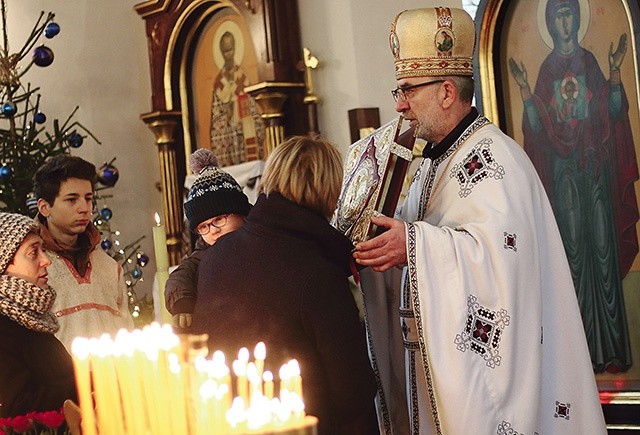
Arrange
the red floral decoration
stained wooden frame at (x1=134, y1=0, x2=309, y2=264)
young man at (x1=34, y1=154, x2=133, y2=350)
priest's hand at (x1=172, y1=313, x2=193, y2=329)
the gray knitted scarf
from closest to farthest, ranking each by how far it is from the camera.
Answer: the red floral decoration
the gray knitted scarf
priest's hand at (x1=172, y1=313, x2=193, y2=329)
young man at (x1=34, y1=154, x2=133, y2=350)
stained wooden frame at (x1=134, y1=0, x2=309, y2=264)

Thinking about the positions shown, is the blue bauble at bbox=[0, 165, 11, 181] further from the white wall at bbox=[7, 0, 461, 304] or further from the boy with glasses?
the boy with glasses

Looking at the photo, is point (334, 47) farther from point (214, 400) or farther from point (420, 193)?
point (214, 400)

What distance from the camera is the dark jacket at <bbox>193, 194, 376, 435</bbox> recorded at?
9.89 ft

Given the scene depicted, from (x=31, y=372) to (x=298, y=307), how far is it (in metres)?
0.78

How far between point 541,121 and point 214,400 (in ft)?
13.0

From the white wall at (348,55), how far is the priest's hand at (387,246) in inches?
118

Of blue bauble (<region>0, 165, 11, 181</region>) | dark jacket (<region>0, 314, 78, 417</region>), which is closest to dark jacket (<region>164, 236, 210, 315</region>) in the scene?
dark jacket (<region>0, 314, 78, 417</region>)

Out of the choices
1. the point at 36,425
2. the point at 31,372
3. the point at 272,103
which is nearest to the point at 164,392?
the point at 36,425

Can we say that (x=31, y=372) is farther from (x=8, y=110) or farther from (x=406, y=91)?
(x=8, y=110)

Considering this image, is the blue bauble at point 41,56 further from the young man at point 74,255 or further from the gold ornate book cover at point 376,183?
the gold ornate book cover at point 376,183

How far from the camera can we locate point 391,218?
334 centimetres

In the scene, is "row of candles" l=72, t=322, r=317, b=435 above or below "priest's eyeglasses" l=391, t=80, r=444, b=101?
below

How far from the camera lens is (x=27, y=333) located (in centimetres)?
315

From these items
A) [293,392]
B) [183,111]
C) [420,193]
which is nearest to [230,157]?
[183,111]
